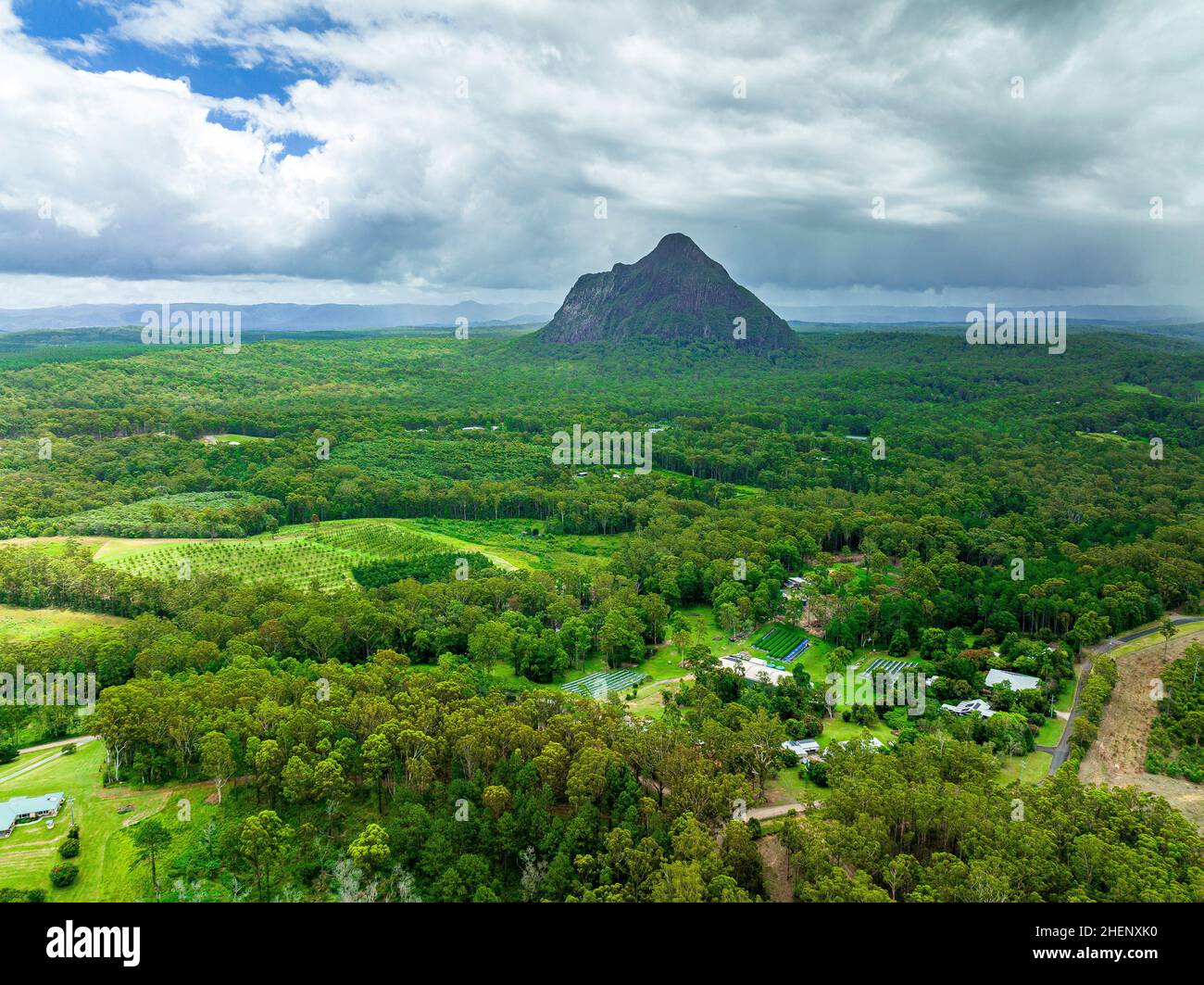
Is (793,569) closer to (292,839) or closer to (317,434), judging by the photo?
(292,839)

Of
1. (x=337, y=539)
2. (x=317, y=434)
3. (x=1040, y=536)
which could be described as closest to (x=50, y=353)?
(x=317, y=434)

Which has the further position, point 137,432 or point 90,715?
point 137,432

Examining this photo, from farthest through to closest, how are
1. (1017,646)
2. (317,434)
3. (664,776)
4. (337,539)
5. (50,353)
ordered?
(50,353) < (317,434) < (337,539) < (1017,646) < (664,776)

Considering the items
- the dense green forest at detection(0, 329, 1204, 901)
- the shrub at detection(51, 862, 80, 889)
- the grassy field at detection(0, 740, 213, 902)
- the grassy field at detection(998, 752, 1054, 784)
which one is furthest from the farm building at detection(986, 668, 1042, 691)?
the shrub at detection(51, 862, 80, 889)

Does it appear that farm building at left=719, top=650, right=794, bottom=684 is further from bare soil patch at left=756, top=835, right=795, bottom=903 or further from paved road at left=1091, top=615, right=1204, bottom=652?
paved road at left=1091, top=615, right=1204, bottom=652

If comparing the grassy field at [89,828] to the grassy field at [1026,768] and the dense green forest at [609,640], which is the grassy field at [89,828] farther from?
the grassy field at [1026,768]
